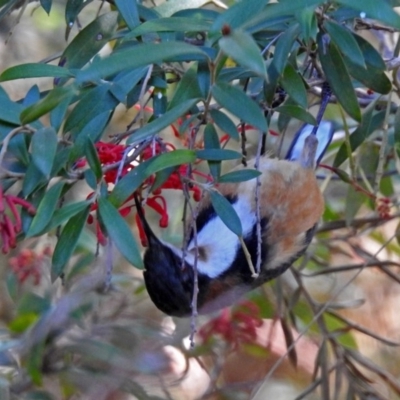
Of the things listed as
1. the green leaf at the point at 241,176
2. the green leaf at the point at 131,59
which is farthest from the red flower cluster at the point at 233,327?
the green leaf at the point at 131,59

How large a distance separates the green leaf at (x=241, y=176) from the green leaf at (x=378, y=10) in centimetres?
25

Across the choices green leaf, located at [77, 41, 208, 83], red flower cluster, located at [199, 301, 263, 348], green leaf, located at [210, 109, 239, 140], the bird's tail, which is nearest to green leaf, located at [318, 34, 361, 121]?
green leaf, located at [210, 109, 239, 140]

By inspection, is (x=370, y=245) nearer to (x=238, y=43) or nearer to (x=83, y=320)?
(x=83, y=320)

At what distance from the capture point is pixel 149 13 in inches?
44.4

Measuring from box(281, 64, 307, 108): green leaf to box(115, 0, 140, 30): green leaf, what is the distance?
8.9 inches

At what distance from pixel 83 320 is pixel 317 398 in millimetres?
764

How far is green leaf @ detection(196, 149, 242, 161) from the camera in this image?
3.25ft

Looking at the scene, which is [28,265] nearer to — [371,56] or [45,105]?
[45,105]

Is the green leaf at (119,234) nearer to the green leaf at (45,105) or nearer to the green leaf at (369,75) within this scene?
the green leaf at (45,105)

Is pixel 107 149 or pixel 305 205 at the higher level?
pixel 107 149

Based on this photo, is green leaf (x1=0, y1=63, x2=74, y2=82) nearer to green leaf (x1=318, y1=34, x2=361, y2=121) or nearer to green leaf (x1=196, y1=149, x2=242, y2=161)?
green leaf (x1=196, y1=149, x2=242, y2=161)

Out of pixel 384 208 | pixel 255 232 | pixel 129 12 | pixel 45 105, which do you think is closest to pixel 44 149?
pixel 45 105

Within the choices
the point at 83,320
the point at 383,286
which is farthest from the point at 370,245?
the point at 83,320

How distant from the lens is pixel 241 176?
0.99 metres
